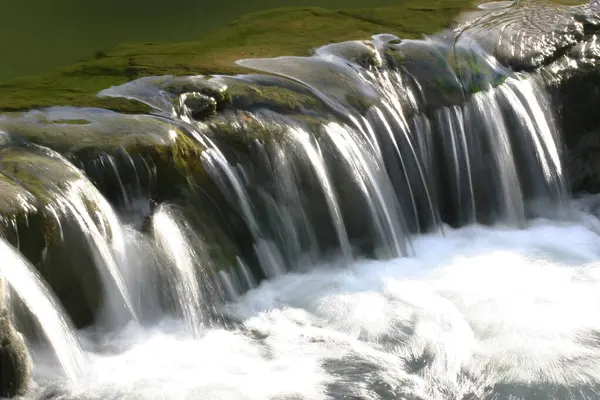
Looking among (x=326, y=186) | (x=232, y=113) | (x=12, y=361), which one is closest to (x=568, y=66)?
(x=326, y=186)

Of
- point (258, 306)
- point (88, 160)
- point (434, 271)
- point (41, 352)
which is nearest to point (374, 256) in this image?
point (434, 271)

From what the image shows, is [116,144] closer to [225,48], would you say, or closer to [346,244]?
[346,244]

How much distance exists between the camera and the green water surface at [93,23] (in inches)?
340

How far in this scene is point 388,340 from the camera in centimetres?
554

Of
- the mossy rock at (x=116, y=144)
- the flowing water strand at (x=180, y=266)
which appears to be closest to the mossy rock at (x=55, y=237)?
the mossy rock at (x=116, y=144)

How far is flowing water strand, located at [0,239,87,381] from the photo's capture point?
4711mm

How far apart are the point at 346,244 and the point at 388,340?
1070 mm

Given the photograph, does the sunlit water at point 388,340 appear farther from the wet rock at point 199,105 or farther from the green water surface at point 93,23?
the green water surface at point 93,23

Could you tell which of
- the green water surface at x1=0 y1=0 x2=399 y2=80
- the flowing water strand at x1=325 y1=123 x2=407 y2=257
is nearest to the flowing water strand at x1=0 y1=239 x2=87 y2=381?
the flowing water strand at x1=325 y1=123 x2=407 y2=257

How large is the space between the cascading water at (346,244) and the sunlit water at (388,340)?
1 centimetres

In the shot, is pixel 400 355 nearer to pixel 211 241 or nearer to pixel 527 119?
pixel 211 241

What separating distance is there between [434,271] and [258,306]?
131cm

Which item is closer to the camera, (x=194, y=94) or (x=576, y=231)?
(x=194, y=94)

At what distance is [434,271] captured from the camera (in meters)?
6.47
